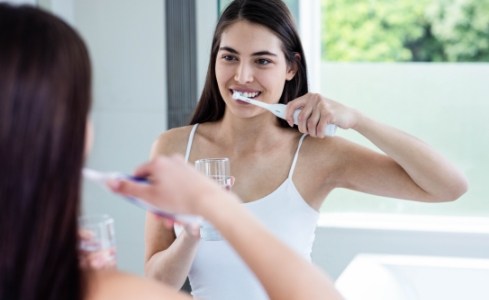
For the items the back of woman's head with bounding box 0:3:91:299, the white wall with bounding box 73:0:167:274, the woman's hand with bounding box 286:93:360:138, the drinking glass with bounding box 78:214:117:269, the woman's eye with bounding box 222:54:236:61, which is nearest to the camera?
the back of woman's head with bounding box 0:3:91:299

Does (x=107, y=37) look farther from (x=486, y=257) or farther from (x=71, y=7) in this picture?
(x=486, y=257)

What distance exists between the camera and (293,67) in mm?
1896

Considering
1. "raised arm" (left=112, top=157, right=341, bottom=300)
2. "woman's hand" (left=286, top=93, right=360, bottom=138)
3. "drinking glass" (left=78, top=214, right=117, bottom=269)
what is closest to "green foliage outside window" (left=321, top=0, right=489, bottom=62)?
"woman's hand" (left=286, top=93, right=360, bottom=138)

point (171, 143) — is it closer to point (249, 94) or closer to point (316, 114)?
point (249, 94)

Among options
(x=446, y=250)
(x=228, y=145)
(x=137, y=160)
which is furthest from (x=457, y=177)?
(x=137, y=160)

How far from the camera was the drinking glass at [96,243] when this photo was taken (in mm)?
949

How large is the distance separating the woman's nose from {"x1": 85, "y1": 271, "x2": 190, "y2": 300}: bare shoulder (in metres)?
0.90

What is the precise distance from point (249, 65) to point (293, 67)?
0.51 feet

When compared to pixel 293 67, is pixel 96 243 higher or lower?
lower

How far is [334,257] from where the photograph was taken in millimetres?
3168

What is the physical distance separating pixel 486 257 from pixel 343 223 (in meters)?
0.55

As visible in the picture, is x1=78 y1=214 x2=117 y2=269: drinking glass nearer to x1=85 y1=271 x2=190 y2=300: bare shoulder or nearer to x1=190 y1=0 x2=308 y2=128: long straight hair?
x1=85 y1=271 x2=190 y2=300: bare shoulder

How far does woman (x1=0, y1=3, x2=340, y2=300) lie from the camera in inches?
31.7

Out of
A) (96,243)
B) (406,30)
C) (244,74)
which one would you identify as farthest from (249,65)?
(406,30)
